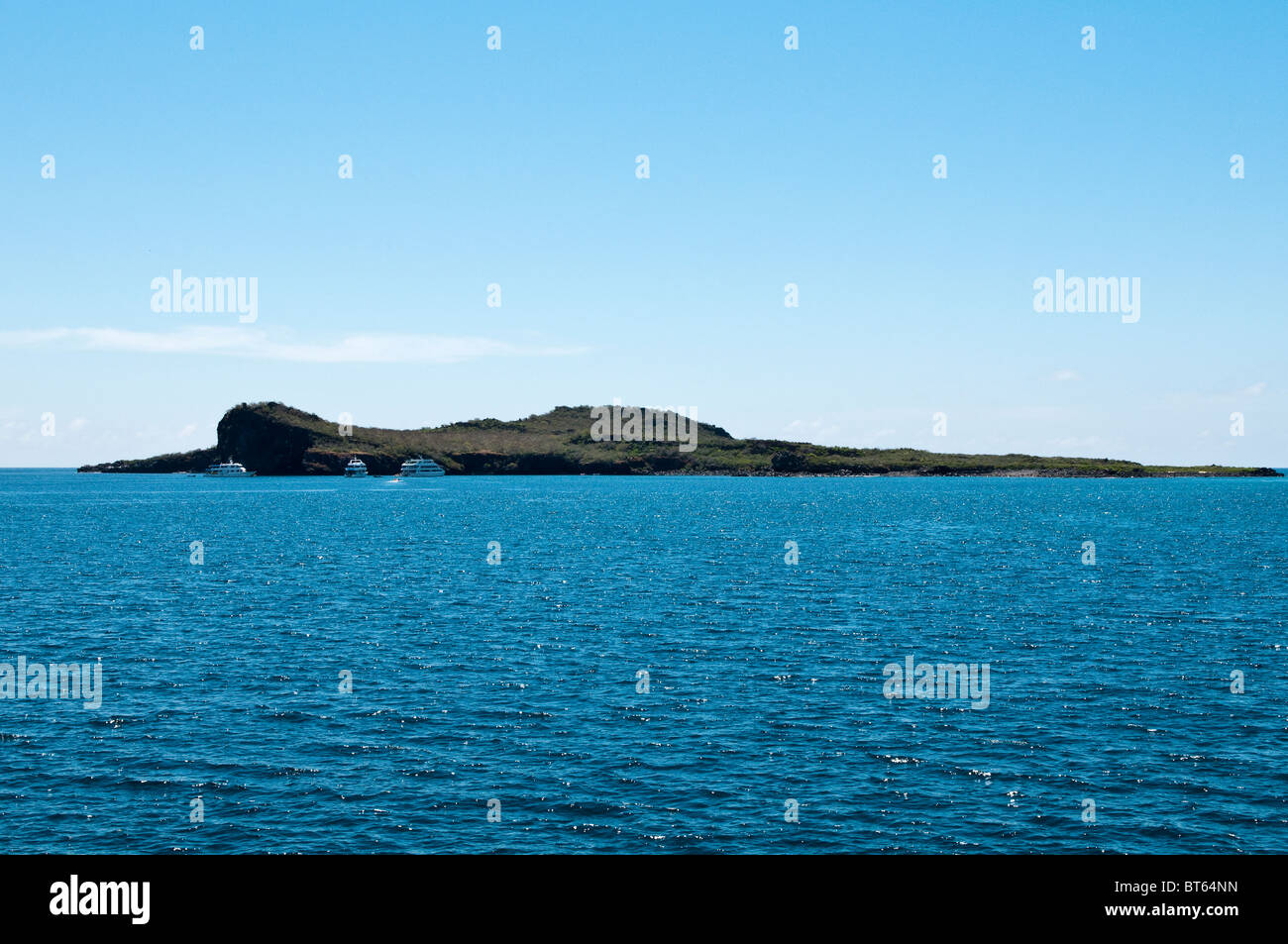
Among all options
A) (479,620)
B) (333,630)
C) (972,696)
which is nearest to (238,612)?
(333,630)

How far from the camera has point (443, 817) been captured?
33062 mm

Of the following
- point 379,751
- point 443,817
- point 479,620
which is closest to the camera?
point 443,817

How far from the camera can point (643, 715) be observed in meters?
45.5

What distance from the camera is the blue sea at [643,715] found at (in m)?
32.4

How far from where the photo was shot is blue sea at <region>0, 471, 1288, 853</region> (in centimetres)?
3238
